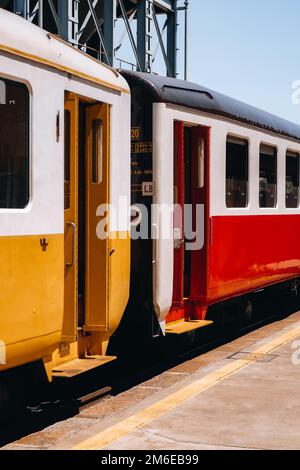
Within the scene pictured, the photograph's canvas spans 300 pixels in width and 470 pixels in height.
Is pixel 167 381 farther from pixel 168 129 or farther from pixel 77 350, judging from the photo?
pixel 168 129

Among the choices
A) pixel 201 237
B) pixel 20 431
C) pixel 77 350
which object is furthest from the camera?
pixel 201 237

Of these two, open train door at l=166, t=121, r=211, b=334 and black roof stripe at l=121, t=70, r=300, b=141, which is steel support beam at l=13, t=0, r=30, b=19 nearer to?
black roof stripe at l=121, t=70, r=300, b=141

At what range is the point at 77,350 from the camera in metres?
6.91

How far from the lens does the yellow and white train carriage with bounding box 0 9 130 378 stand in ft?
18.4

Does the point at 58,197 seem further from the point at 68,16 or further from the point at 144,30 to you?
the point at 144,30

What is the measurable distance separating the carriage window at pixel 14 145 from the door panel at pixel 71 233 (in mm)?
774

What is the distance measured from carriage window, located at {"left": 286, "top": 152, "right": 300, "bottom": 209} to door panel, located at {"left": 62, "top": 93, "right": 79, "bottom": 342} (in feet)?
20.8

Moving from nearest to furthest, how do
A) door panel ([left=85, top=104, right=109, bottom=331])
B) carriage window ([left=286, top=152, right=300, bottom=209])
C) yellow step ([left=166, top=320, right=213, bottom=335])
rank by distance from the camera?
door panel ([left=85, top=104, right=109, bottom=331]) < yellow step ([left=166, top=320, right=213, bottom=335]) < carriage window ([left=286, top=152, right=300, bottom=209])

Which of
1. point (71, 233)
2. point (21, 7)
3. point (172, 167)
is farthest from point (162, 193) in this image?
point (21, 7)

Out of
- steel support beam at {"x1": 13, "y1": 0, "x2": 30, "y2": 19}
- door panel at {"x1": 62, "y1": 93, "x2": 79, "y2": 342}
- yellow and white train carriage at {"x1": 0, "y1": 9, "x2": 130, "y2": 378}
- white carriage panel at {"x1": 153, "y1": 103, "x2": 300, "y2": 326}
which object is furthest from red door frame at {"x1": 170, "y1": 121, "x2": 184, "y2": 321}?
steel support beam at {"x1": 13, "y1": 0, "x2": 30, "y2": 19}

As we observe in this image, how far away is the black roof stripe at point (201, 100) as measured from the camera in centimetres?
822

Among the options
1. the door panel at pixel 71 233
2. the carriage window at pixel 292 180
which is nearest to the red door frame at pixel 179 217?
the door panel at pixel 71 233
